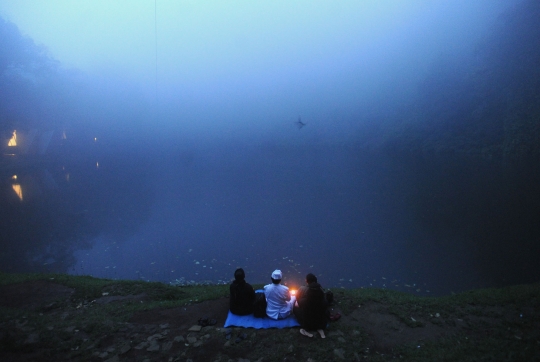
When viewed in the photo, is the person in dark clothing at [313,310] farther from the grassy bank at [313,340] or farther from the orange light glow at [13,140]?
the orange light glow at [13,140]

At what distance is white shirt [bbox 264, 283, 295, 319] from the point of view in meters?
7.82

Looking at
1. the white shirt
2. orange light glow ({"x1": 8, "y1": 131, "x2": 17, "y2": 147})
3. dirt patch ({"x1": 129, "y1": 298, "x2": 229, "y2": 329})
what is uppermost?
orange light glow ({"x1": 8, "y1": 131, "x2": 17, "y2": 147})

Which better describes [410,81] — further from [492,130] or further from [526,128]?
[526,128]

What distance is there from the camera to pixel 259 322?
772 centimetres

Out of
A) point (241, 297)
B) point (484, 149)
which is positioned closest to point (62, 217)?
point (241, 297)

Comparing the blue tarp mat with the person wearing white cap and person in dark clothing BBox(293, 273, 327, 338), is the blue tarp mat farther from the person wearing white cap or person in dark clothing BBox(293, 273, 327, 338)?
person in dark clothing BBox(293, 273, 327, 338)

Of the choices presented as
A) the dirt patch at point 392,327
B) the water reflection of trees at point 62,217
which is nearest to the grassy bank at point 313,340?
the dirt patch at point 392,327

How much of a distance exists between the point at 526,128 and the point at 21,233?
69.0 meters

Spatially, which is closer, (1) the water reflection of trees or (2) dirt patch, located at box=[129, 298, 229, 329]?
(2) dirt patch, located at box=[129, 298, 229, 329]

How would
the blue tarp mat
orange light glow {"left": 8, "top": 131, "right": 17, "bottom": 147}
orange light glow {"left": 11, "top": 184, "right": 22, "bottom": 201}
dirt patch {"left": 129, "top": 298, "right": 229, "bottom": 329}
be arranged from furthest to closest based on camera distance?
1. orange light glow {"left": 8, "top": 131, "right": 17, "bottom": 147}
2. orange light glow {"left": 11, "top": 184, "right": 22, "bottom": 201}
3. dirt patch {"left": 129, "top": 298, "right": 229, "bottom": 329}
4. the blue tarp mat

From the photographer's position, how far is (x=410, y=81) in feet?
403

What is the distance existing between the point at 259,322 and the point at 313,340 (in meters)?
1.53

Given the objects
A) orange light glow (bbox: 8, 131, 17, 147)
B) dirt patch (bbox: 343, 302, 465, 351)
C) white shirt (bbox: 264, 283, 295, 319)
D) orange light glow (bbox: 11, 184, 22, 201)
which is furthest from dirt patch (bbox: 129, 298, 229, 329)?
orange light glow (bbox: 8, 131, 17, 147)

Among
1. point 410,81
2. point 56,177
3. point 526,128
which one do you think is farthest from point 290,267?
point 410,81
